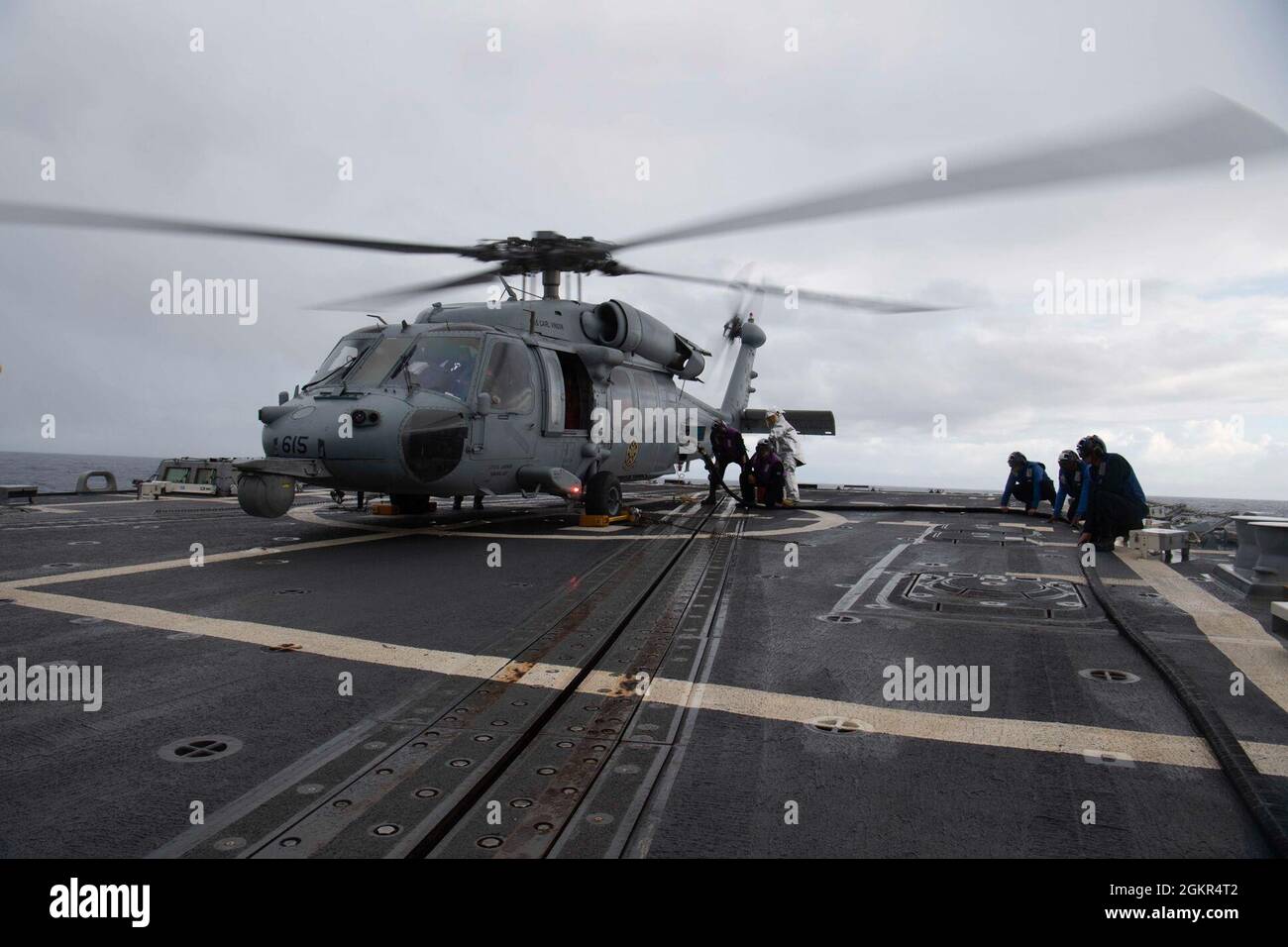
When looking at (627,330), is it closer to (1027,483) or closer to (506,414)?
(506,414)

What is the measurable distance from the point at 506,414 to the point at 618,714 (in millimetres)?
8638

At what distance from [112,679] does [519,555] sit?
5.48 meters

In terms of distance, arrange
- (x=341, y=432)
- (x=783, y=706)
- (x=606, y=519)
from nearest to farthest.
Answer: (x=783, y=706) < (x=341, y=432) < (x=606, y=519)

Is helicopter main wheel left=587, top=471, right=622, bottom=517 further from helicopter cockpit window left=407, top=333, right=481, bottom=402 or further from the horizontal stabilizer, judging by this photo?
the horizontal stabilizer

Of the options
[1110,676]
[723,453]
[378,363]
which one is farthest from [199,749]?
[723,453]

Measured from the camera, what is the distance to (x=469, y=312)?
13.4 metres

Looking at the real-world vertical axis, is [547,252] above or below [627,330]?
above

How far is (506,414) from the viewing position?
39.8 feet

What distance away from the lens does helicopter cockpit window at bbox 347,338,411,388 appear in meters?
11.2

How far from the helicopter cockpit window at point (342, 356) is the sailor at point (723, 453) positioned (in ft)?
28.2

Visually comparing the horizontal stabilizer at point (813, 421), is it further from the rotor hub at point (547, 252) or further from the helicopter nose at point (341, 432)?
the helicopter nose at point (341, 432)

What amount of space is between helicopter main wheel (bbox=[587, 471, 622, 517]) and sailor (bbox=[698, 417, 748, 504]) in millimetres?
4547
